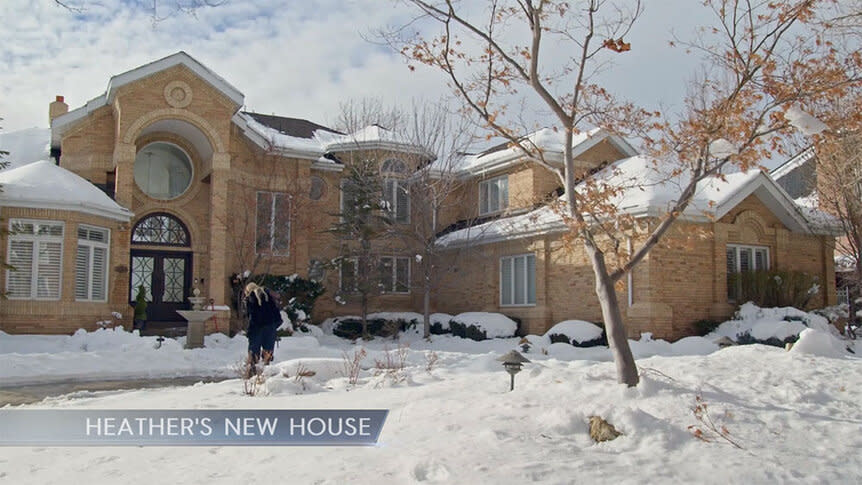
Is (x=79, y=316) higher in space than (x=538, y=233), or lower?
lower

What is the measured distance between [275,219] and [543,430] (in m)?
17.5

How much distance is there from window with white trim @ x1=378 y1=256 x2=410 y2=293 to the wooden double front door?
600 centimetres

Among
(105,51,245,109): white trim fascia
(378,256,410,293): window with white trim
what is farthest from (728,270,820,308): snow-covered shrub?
(105,51,245,109): white trim fascia

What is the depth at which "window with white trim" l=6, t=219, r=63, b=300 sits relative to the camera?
18297 millimetres

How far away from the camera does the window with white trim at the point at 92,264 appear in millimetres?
19078

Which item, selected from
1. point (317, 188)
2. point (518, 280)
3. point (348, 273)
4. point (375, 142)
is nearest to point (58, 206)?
point (348, 273)

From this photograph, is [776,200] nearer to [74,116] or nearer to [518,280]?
[518,280]

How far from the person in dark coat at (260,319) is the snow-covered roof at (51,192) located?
31.9ft

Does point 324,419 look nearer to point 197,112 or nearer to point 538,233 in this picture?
point 538,233

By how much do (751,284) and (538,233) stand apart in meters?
5.57

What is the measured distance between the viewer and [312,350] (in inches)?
662

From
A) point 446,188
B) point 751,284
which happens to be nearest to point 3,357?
point 446,188

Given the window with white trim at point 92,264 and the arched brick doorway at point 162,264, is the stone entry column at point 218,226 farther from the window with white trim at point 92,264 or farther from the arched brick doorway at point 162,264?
the window with white trim at point 92,264

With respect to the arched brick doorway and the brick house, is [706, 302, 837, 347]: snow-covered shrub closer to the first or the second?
the brick house
